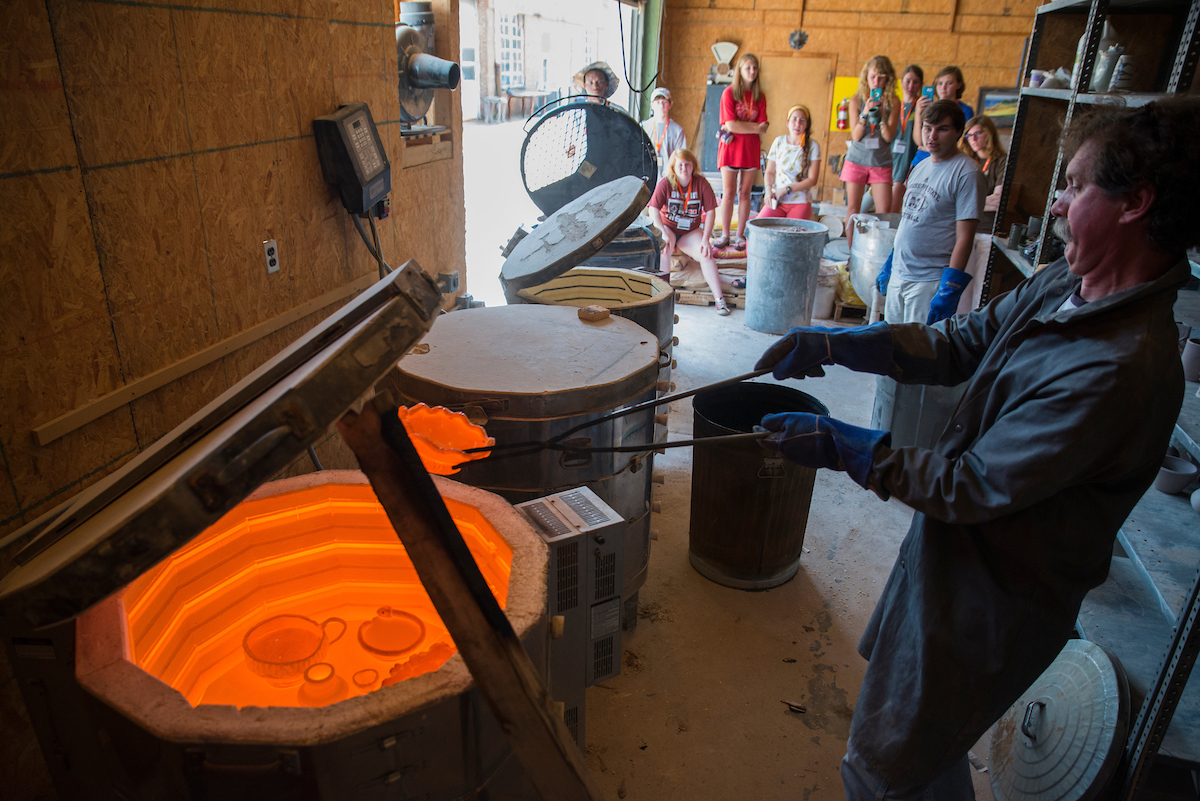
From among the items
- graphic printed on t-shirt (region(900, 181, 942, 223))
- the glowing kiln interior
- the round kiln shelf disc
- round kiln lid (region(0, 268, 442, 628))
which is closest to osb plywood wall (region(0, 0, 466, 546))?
the glowing kiln interior

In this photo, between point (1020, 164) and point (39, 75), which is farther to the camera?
point (1020, 164)

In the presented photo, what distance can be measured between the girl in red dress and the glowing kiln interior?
671 cm

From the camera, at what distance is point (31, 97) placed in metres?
1.55

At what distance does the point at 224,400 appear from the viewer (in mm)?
1003

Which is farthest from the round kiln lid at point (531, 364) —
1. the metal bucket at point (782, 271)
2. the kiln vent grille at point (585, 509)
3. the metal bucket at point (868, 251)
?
the metal bucket at point (868, 251)

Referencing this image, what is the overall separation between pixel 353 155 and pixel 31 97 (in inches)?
45.6

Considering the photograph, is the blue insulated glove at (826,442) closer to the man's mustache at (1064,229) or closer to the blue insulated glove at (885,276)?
the man's mustache at (1064,229)

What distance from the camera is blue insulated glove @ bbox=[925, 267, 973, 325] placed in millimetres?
4328

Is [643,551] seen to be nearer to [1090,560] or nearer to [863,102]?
[1090,560]

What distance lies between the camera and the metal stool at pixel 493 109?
10867 millimetres

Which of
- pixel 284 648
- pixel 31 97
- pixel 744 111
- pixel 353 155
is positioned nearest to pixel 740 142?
pixel 744 111

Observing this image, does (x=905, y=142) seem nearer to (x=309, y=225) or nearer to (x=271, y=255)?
(x=309, y=225)

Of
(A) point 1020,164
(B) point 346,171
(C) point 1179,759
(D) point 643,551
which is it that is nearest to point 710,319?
(A) point 1020,164

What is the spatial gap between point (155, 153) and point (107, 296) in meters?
0.41
